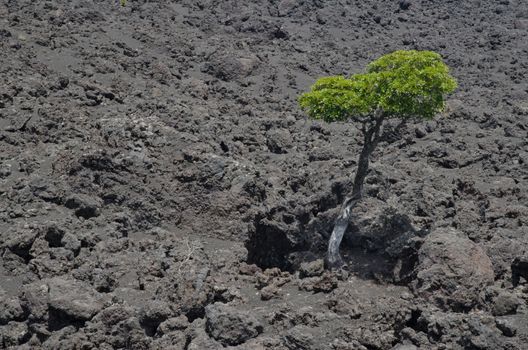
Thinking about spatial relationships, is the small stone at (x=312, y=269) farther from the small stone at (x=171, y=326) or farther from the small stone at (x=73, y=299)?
the small stone at (x=73, y=299)

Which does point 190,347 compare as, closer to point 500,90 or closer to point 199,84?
point 199,84

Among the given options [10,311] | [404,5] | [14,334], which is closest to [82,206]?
[10,311]

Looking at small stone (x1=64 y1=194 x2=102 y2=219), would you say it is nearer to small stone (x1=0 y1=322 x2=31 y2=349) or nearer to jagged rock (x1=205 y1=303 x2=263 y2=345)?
small stone (x1=0 y1=322 x2=31 y2=349)

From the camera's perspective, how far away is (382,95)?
40.8 ft

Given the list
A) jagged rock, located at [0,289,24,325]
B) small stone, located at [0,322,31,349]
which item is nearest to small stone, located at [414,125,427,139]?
jagged rock, located at [0,289,24,325]

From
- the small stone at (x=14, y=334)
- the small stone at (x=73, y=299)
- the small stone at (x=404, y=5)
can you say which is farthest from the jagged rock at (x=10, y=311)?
the small stone at (x=404, y=5)

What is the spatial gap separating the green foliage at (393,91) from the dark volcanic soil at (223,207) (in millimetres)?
2299

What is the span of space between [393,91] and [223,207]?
Result: 21.1 feet

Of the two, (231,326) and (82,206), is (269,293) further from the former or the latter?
(82,206)

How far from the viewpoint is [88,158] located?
1638cm

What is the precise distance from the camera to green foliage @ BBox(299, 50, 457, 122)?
40.6 feet

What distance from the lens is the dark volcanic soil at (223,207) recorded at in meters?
10.6

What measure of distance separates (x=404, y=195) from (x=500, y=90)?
18789mm

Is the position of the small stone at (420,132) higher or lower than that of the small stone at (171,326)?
higher
